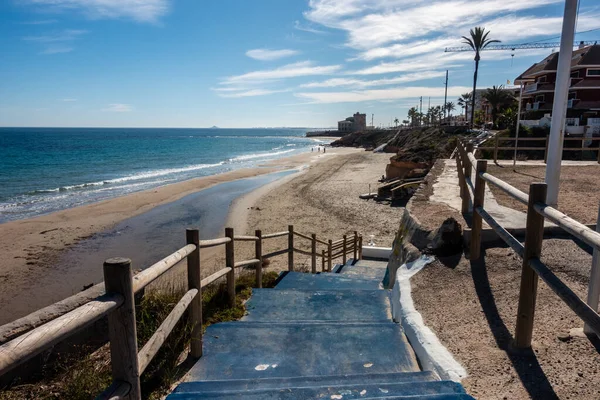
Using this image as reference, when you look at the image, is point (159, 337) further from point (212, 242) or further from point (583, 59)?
point (583, 59)

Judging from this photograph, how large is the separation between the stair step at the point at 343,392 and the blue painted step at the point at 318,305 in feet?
6.42

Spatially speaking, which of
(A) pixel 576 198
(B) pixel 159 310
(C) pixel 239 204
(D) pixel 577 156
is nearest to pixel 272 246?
(C) pixel 239 204

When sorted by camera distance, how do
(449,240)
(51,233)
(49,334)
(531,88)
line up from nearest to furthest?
(49,334)
(449,240)
(51,233)
(531,88)

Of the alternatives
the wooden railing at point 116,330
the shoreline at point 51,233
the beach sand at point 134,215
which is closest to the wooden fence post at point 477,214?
the wooden railing at point 116,330

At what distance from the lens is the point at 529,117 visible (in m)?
39.3

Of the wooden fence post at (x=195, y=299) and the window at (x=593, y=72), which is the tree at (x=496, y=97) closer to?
the window at (x=593, y=72)

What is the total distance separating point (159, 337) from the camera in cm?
285

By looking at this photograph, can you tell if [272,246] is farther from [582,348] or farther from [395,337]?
[582,348]

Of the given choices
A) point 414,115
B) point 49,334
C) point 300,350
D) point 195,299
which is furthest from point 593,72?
point 414,115

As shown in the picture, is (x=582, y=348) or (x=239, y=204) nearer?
(x=582, y=348)

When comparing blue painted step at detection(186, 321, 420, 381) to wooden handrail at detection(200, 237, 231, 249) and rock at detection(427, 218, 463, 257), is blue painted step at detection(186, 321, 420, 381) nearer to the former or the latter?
wooden handrail at detection(200, 237, 231, 249)

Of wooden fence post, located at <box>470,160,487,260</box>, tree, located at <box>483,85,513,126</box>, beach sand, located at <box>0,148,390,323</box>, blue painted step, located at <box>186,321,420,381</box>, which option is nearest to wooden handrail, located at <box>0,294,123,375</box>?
blue painted step, located at <box>186,321,420,381</box>

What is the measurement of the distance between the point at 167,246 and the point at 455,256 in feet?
46.3

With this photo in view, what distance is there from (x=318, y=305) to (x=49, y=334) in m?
3.89
